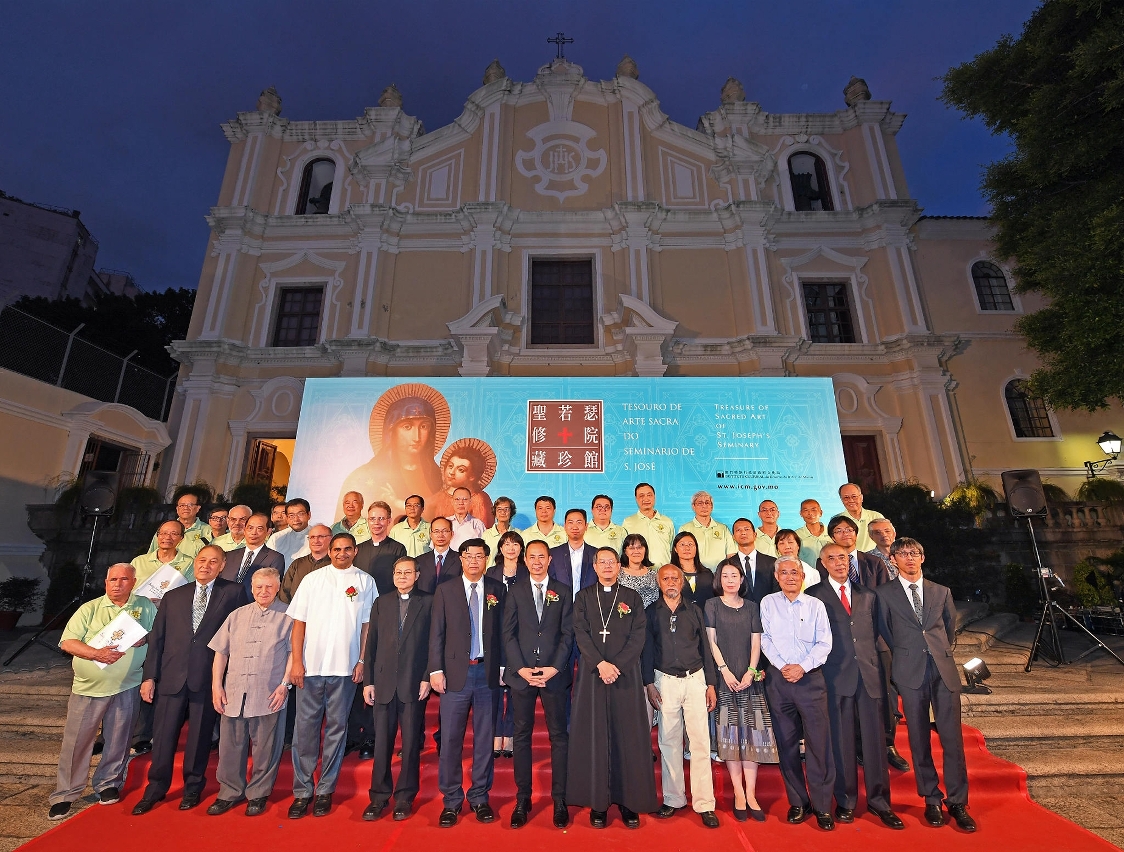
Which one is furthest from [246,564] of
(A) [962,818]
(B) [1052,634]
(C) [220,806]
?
(B) [1052,634]

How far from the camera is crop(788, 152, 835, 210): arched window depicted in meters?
14.9

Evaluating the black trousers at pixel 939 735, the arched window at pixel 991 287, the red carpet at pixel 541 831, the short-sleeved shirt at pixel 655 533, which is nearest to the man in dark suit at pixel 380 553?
the red carpet at pixel 541 831

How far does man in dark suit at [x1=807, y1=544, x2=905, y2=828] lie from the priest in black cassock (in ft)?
4.39

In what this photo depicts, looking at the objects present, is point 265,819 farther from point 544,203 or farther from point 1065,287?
point 544,203

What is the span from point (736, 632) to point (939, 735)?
1.50 meters

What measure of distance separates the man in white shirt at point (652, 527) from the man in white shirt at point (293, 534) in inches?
134

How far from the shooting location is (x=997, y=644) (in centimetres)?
715

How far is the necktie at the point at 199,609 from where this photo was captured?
4418 millimetres

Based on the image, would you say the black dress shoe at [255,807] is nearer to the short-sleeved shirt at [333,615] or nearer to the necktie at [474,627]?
the short-sleeved shirt at [333,615]

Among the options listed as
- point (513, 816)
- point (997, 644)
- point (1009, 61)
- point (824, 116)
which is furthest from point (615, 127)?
point (513, 816)

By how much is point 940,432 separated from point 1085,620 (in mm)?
4805

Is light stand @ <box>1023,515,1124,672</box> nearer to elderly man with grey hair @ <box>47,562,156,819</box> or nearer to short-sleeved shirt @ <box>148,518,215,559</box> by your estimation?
elderly man with grey hair @ <box>47,562,156,819</box>

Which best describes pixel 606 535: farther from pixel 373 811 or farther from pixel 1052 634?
pixel 1052 634

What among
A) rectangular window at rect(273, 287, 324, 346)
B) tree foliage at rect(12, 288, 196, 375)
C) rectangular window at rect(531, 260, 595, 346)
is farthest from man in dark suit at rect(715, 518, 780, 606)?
tree foliage at rect(12, 288, 196, 375)
